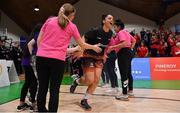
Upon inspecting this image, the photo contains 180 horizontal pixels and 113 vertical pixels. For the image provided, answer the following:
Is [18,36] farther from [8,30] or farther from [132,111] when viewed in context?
[132,111]

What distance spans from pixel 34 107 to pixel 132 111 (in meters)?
1.52

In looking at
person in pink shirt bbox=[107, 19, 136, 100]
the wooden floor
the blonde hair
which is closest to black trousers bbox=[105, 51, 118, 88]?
the wooden floor

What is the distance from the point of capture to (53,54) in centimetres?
304

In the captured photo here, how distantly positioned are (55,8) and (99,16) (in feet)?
10.9

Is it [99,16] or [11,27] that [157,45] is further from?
[11,27]

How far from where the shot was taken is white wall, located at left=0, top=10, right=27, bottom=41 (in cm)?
1585

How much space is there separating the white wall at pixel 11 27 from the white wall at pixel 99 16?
151 inches


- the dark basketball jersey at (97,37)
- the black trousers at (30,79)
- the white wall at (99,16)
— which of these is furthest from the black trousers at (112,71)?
the white wall at (99,16)

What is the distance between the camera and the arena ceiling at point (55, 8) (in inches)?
571

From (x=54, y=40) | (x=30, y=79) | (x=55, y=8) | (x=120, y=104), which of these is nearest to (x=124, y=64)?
(x=120, y=104)

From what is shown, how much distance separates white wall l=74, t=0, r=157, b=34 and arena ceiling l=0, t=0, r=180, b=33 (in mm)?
328

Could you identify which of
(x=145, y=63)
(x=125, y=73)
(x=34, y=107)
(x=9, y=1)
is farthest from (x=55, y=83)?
(x=9, y=1)

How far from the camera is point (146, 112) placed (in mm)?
4055

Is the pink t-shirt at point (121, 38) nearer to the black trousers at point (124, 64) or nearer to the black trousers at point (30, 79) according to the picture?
the black trousers at point (124, 64)
